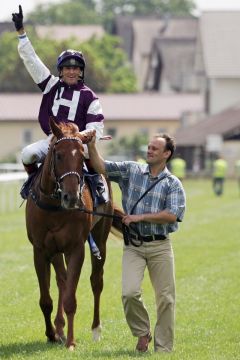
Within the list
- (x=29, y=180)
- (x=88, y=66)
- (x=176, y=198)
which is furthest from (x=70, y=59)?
(x=88, y=66)

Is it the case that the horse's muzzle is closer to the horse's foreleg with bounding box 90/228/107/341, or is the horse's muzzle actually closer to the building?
the horse's foreleg with bounding box 90/228/107/341

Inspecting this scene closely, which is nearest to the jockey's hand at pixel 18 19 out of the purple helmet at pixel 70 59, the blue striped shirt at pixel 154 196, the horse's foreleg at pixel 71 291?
the purple helmet at pixel 70 59

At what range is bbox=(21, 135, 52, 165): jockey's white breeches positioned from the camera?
1118 centimetres

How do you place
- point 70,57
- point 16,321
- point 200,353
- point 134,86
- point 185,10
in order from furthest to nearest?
point 185,10 → point 134,86 → point 16,321 → point 70,57 → point 200,353

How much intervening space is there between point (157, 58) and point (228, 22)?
1925cm

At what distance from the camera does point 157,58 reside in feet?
315

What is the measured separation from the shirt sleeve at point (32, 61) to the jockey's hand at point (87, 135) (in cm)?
100

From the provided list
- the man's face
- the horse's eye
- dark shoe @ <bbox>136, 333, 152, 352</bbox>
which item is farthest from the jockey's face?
dark shoe @ <bbox>136, 333, 152, 352</bbox>

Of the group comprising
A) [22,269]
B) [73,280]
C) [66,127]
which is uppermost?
[66,127]

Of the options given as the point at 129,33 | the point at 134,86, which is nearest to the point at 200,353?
the point at 134,86

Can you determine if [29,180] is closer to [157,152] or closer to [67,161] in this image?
[67,161]

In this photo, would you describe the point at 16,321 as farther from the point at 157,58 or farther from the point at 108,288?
the point at 157,58

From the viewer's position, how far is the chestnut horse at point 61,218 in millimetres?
10234

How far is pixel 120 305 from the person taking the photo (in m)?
14.4
